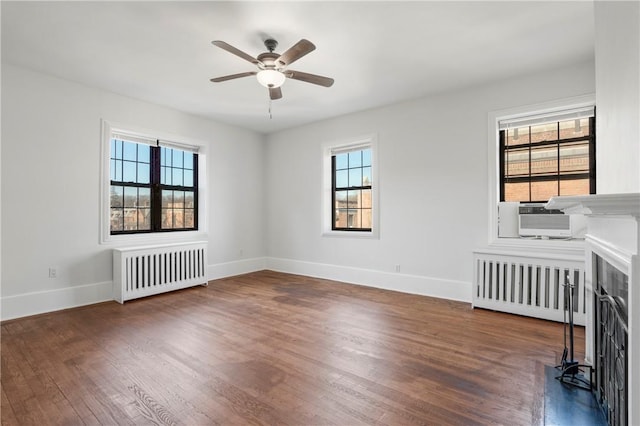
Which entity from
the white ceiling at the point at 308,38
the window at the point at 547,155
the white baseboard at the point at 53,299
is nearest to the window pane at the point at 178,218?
the white baseboard at the point at 53,299

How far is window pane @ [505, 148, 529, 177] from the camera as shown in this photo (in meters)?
3.83

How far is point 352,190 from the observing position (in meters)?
5.36

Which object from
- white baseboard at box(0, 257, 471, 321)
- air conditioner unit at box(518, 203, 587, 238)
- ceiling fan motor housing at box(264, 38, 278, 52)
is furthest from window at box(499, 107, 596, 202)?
ceiling fan motor housing at box(264, 38, 278, 52)

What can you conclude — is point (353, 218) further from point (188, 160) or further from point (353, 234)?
point (188, 160)

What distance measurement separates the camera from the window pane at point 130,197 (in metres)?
4.48

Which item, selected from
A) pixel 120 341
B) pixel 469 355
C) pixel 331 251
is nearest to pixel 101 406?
pixel 120 341

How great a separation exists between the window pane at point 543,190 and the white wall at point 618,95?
1.89 meters

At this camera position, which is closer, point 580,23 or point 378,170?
Result: point 580,23

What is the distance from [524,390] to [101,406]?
262cm

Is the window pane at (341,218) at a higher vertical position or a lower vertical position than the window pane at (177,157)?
lower

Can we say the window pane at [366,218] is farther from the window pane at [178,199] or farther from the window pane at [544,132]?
the window pane at [178,199]

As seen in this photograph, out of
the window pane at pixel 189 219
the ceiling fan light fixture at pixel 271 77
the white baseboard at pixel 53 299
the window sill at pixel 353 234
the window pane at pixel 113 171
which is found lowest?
the white baseboard at pixel 53 299

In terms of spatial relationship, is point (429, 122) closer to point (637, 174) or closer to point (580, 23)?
point (580, 23)

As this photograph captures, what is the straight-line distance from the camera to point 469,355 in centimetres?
250
